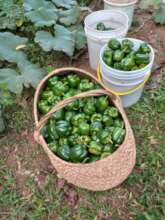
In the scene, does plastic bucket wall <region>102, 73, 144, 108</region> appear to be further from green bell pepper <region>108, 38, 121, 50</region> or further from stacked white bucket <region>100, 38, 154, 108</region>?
green bell pepper <region>108, 38, 121, 50</region>

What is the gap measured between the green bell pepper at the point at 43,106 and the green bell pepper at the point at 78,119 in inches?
9.9

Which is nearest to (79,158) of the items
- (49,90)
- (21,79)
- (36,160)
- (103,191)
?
(103,191)

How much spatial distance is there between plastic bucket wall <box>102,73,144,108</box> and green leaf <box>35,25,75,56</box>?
47 centimetres

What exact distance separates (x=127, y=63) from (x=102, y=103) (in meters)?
0.41

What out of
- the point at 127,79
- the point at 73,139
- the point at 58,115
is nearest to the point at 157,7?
the point at 127,79

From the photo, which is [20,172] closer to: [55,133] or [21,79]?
[55,133]

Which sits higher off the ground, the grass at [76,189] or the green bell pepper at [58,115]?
the green bell pepper at [58,115]

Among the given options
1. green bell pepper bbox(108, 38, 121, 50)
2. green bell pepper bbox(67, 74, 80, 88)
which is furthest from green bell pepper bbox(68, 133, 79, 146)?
green bell pepper bbox(108, 38, 121, 50)

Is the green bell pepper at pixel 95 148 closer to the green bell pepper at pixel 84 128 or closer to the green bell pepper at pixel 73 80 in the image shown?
the green bell pepper at pixel 84 128

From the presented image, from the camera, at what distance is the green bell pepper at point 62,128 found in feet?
7.76

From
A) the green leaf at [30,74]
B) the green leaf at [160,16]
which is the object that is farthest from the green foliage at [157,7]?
the green leaf at [30,74]

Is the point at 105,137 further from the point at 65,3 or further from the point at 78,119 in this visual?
the point at 65,3

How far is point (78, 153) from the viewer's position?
2.23m

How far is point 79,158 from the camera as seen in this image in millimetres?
2232
